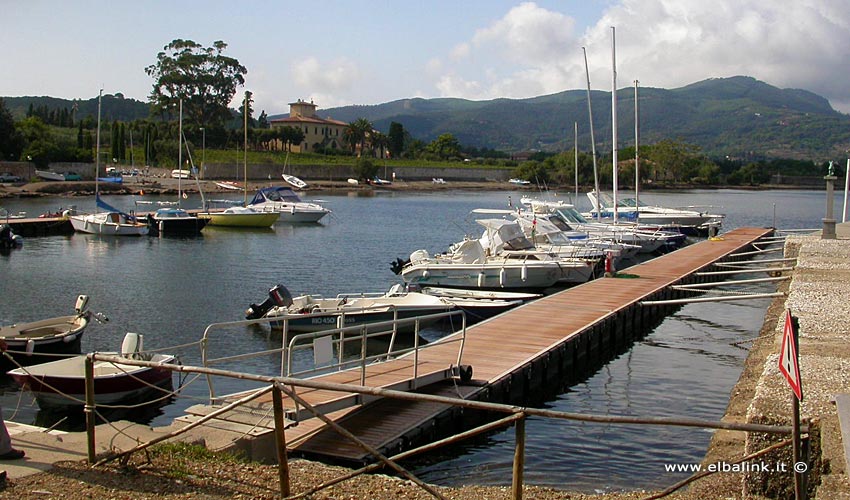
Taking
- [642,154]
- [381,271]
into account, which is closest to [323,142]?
[642,154]

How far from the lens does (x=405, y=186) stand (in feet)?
465

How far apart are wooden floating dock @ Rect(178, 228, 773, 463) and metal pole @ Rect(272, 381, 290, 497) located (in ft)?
8.51

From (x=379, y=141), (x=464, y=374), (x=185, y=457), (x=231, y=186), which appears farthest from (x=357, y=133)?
(x=185, y=457)

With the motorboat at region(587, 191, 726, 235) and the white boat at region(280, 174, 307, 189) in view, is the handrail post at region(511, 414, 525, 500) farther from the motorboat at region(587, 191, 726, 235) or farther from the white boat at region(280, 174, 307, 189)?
the white boat at region(280, 174, 307, 189)

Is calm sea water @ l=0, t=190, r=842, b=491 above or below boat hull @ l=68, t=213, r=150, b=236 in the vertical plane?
below

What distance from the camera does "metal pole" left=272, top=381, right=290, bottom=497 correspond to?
7.71 m

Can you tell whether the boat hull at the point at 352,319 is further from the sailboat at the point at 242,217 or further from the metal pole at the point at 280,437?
the sailboat at the point at 242,217

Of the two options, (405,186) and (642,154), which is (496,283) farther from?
(642,154)

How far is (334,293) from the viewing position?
31.7m

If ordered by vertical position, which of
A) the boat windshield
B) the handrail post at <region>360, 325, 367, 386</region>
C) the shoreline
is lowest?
the handrail post at <region>360, 325, 367, 386</region>

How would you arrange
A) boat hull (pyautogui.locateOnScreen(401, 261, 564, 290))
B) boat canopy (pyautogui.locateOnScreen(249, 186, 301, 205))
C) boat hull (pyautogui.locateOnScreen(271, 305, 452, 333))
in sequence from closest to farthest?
boat hull (pyautogui.locateOnScreen(271, 305, 452, 333)) → boat hull (pyautogui.locateOnScreen(401, 261, 564, 290)) → boat canopy (pyautogui.locateOnScreen(249, 186, 301, 205))

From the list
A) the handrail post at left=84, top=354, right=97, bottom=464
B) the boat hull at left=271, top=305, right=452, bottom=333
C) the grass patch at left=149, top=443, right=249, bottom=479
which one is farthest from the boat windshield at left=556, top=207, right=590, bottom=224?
the handrail post at left=84, top=354, right=97, bottom=464

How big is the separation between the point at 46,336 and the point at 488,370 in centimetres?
970

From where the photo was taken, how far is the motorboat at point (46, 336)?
1817cm
